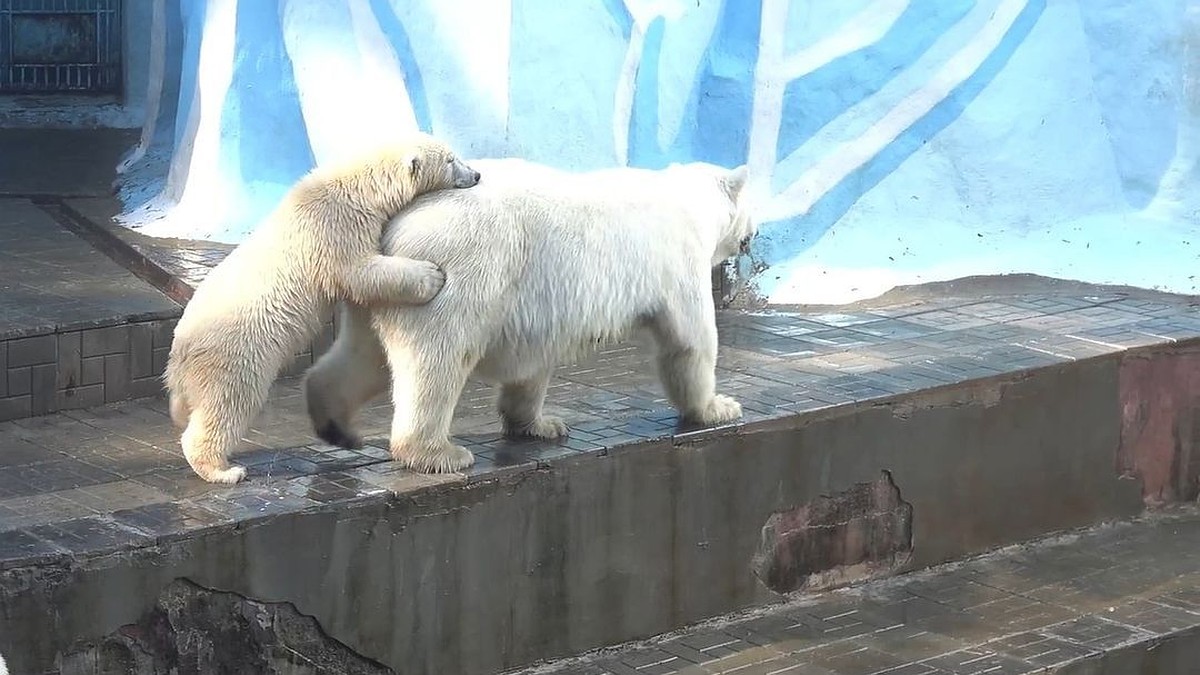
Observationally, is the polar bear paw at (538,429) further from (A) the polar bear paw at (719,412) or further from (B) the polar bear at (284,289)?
(B) the polar bear at (284,289)

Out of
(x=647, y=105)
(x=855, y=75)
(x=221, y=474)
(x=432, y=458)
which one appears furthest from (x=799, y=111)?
(x=221, y=474)

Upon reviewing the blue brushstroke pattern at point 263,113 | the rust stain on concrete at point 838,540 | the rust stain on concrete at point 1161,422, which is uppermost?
the blue brushstroke pattern at point 263,113

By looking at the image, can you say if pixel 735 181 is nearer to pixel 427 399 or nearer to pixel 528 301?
pixel 528 301

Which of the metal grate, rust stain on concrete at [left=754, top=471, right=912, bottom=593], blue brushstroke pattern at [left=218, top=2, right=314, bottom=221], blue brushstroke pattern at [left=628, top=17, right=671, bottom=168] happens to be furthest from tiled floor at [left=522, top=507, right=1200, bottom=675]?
the metal grate

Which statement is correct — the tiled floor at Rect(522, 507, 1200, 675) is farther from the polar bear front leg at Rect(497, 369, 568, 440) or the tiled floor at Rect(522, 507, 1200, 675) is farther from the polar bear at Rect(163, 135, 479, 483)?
the polar bear at Rect(163, 135, 479, 483)

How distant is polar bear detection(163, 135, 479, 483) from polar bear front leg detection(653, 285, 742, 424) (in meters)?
0.89

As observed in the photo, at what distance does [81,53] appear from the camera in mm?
9516

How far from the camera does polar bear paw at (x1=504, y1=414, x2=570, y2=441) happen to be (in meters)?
5.04

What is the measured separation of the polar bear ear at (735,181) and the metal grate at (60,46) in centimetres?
534

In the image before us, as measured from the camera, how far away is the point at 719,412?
5.18 m

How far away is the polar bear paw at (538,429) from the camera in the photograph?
5035 millimetres

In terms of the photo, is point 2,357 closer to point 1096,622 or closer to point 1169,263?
point 1096,622

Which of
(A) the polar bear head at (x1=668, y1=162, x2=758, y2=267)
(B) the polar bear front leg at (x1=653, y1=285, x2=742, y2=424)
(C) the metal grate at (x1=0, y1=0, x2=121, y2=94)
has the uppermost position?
(C) the metal grate at (x1=0, y1=0, x2=121, y2=94)

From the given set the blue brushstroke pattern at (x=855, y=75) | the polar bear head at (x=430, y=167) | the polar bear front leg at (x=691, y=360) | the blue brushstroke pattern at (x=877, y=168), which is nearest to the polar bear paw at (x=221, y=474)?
the polar bear head at (x=430, y=167)
